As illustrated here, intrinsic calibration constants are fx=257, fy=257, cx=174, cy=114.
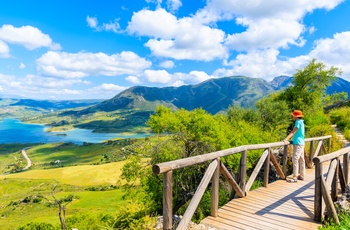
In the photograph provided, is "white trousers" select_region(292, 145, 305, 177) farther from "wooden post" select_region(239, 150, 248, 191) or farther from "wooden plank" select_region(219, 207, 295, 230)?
"wooden plank" select_region(219, 207, 295, 230)

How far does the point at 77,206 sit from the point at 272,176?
2466 inches

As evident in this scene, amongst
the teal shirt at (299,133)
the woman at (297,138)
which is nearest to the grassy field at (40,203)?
the woman at (297,138)

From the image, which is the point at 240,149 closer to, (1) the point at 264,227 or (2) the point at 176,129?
(1) the point at 264,227

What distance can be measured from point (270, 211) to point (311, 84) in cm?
3803

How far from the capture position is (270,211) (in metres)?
6.78

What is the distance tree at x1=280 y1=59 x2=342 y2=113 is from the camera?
3803 cm

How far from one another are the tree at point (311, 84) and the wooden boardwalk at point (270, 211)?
33.2m

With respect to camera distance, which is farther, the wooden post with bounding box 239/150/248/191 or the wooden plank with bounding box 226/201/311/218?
the wooden post with bounding box 239/150/248/191

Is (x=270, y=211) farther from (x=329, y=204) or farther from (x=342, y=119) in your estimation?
(x=342, y=119)

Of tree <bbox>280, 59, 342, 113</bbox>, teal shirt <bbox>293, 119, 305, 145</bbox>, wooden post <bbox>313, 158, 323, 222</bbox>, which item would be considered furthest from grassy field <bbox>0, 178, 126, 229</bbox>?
wooden post <bbox>313, 158, 323, 222</bbox>

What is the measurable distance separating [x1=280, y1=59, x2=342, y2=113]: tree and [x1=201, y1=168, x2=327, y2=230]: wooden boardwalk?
109 ft

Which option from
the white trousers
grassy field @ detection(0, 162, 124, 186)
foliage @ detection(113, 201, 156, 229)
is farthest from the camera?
grassy field @ detection(0, 162, 124, 186)

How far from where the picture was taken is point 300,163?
10.1m

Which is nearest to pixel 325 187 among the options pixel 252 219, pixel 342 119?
pixel 252 219
